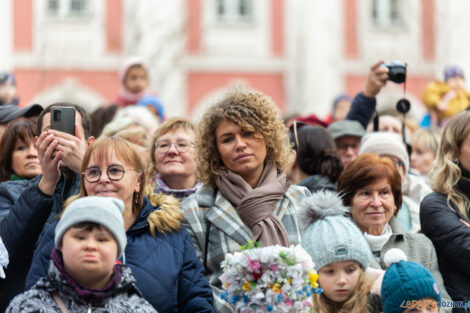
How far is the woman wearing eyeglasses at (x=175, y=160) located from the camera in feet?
20.7

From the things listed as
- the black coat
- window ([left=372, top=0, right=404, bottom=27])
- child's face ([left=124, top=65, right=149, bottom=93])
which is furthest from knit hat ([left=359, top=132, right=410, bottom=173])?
window ([left=372, top=0, right=404, bottom=27])

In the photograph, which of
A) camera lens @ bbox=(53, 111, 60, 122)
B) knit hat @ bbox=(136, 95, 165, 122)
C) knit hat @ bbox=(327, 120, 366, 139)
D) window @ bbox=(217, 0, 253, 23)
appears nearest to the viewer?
camera lens @ bbox=(53, 111, 60, 122)

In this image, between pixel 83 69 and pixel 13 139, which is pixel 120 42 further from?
pixel 13 139

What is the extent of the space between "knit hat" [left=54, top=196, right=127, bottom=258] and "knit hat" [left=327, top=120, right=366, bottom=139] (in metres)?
3.30

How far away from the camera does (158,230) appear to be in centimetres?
512

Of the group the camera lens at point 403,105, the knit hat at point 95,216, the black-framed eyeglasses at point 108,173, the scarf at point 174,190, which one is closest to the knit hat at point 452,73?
the camera lens at point 403,105

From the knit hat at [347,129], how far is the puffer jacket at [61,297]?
3349mm

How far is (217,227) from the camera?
17.6 feet

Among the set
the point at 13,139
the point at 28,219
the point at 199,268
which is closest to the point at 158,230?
the point at 199,268

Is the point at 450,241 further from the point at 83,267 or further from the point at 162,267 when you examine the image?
the point at 83,267

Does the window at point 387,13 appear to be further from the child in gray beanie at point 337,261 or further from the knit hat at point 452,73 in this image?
the child in gray beanie at point 337,261

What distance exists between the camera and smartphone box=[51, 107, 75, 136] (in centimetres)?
549

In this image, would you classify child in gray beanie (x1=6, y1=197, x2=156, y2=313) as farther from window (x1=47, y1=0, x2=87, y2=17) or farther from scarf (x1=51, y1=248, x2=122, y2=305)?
window (x1=47, y1=0, x2=87, y2=17)

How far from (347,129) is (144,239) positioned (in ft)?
9.52
